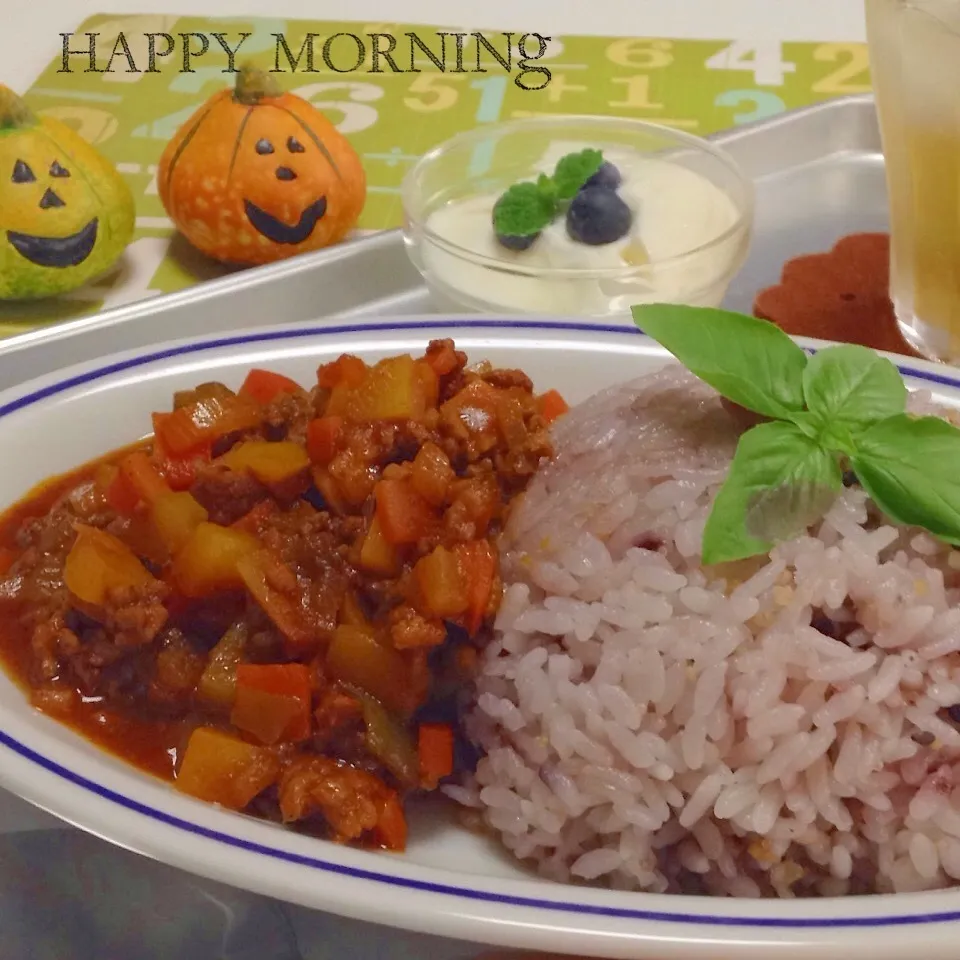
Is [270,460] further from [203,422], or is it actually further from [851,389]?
[851,389]

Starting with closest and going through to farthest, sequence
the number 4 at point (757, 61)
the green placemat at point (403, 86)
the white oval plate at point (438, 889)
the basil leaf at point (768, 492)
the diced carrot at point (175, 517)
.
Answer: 1. the white oval plate at point (438, 889)
2. the basil leaf at point (768, 492)
3. the diced carrot at point (175, 517)
4. the green placemat at point (403, 86)
5. the number 4 at point (757, 61)

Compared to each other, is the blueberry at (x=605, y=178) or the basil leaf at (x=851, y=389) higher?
the basil leaf at (x=851, y=389)

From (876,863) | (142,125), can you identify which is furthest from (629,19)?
(876,863)

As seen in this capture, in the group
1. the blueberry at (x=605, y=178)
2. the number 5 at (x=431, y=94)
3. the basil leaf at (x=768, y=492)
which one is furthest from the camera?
the number 5 at (x=431, y=94)

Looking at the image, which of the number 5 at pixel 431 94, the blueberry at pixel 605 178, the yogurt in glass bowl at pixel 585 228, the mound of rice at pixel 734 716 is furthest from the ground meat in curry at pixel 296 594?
the number 5 at pixel 431 94

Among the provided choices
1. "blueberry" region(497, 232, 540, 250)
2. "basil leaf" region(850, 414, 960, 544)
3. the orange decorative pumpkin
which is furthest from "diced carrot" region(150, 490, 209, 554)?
the orange decorative pumpkin

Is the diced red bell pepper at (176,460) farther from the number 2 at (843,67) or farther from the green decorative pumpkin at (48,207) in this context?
the number 2 at (843,67)
